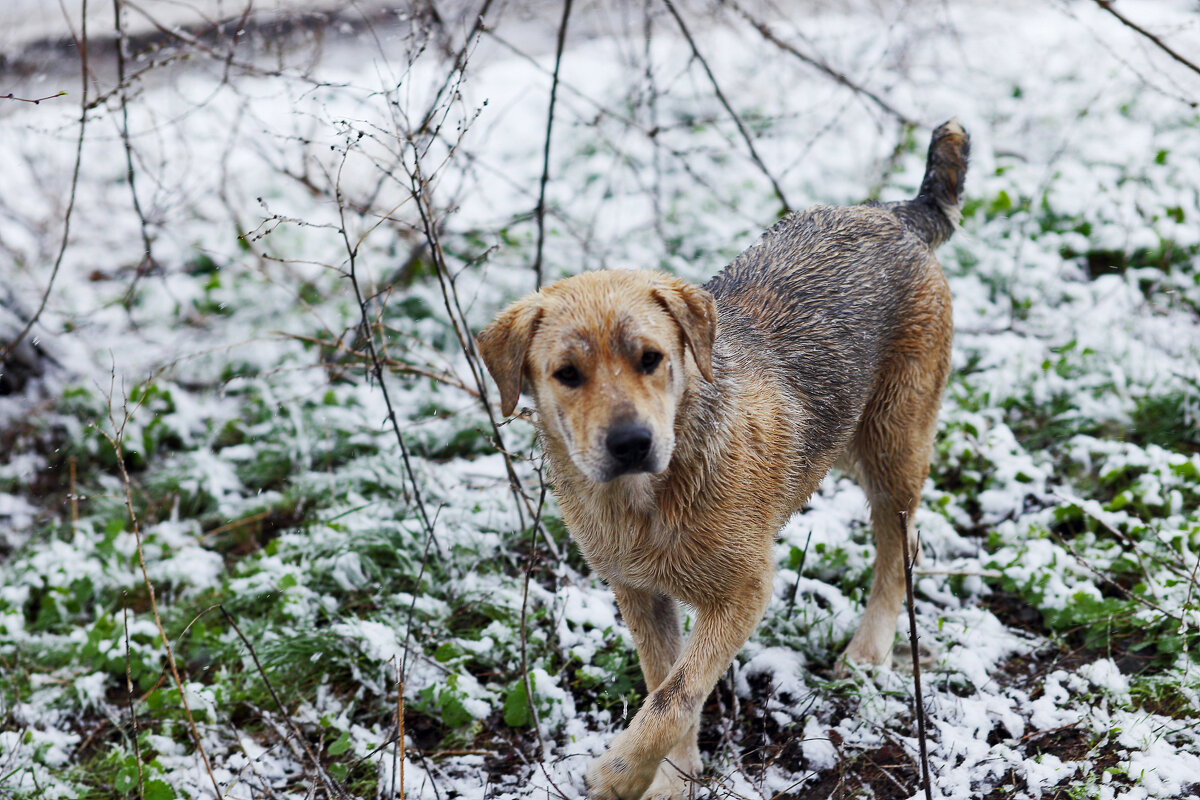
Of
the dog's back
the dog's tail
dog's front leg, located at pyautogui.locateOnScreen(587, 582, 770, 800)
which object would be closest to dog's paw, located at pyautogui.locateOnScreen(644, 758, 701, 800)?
dog's front leg, located at pyautogui.locateOnScreen(587, 582, 770, 800)

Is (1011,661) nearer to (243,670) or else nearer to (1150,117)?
(243,670)

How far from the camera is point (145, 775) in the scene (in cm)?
372

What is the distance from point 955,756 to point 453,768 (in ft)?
5.87

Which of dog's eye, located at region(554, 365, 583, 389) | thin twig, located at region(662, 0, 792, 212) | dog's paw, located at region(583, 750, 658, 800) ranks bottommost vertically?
dog's paw, located at region(583, 750, 658, 800)

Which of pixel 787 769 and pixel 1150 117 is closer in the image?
pixel 787 769

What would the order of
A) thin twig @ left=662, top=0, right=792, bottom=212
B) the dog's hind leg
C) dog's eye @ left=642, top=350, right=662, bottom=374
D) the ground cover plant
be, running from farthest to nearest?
thin twig @ left=662, top=0, right=792, bottom=212 < the dog's hind leg < the ground cover plant < dog's eye @ left=642, top=350, right=662, bottom=374

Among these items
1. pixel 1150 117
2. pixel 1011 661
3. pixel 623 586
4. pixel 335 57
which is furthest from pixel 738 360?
pixel 335 57

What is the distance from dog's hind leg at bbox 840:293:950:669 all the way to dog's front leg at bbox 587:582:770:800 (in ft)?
3.22

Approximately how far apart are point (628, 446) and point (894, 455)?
5.75 ft

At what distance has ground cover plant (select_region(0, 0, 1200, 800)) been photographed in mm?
3812

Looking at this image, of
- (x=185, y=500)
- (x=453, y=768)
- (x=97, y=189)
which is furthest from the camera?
(x=97, y=189)

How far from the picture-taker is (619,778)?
10.7 ft

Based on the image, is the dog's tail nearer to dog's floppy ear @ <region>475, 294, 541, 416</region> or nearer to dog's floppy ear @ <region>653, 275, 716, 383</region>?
dog's floppy ear @ <region>653, 275, 716, 383</region>

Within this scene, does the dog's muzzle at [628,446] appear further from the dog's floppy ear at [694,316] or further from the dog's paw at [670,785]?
the dog's paw at [670,785]
